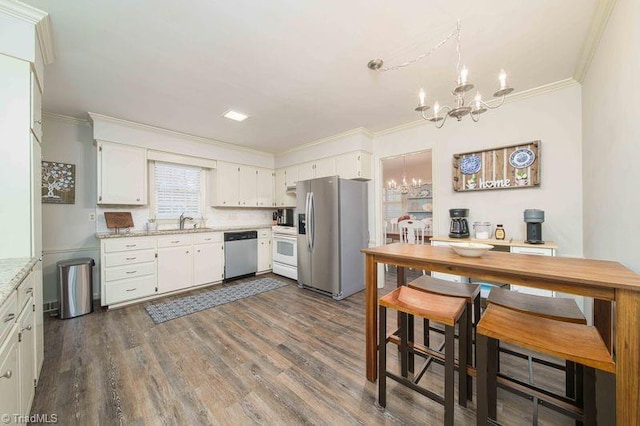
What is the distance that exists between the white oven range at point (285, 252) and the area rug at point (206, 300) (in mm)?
253

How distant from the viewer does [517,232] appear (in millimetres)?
2789

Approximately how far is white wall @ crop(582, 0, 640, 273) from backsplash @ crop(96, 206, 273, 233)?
4.92 m

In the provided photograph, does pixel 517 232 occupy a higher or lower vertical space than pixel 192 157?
lower

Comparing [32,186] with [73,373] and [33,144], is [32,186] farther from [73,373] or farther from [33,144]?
[73,373]

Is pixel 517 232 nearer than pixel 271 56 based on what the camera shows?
No

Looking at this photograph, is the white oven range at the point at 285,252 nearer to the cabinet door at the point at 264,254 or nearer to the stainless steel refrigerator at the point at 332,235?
the cabinet door at the point at 264,254

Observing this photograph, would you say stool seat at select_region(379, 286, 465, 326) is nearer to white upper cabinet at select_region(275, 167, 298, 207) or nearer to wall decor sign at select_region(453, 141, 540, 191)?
wall decor sign at select_region(453, 141, 540, 191)

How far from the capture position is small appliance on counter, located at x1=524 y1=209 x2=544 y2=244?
247 centimetres

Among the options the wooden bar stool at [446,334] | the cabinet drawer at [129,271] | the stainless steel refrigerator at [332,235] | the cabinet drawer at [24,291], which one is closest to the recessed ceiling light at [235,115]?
the stainless steel refrigerator at [332,235]

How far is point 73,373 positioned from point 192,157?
3.13 m

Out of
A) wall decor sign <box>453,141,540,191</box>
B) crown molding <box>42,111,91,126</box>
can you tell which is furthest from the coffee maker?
crown molding <box>42,111,91,126</box>

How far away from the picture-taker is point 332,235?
3.47 m

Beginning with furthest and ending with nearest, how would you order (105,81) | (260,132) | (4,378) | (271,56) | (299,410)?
(260,132)
(105,81)
(271,56)
(299,410)
(4,378)

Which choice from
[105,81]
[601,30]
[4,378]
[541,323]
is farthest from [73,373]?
[601,30]
